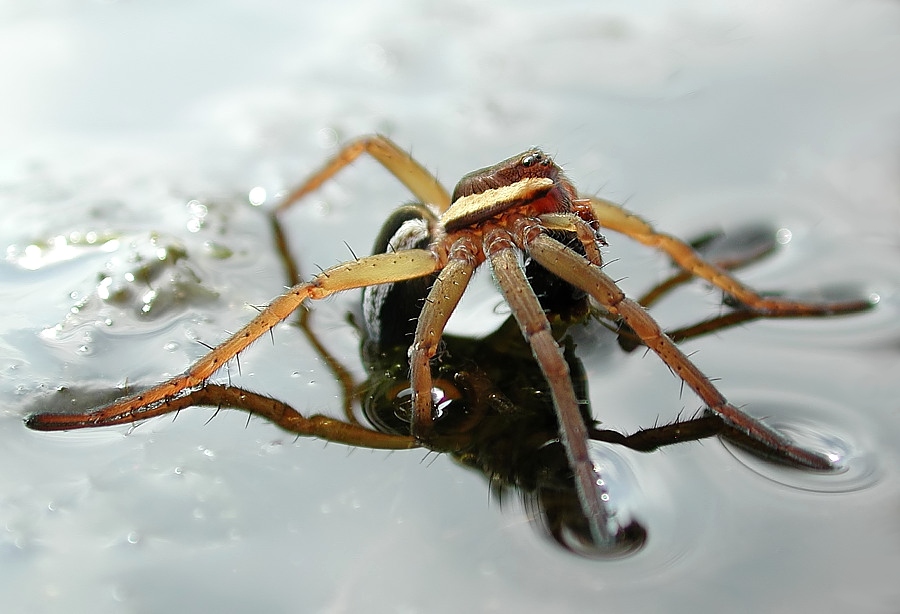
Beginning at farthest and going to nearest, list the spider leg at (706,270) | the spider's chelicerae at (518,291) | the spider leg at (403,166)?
1. the spider leg at (403,166)
2. the spider leg at (706,270)
3. the spider's chelicerae at (518,291)

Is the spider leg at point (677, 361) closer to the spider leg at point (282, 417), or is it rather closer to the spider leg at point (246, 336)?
the spider leg at point (246, 336)

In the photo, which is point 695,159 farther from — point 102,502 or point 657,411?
point 102,502

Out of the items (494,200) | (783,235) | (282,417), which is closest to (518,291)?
(494,200)

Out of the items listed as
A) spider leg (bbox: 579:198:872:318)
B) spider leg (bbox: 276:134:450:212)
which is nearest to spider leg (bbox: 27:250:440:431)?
spider leg (bbox: 276:134:450:212)

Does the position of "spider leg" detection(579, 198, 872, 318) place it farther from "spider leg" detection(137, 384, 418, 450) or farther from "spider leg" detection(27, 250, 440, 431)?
"spider leg" detection(137, 384, 418, 450)

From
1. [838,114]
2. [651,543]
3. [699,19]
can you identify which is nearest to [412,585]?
[651,543]

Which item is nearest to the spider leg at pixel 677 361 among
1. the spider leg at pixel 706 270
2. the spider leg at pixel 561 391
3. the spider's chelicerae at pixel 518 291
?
the spider's chelicerae at pixel 518 291
